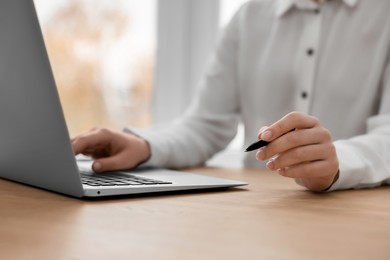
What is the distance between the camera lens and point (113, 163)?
103 centimetres

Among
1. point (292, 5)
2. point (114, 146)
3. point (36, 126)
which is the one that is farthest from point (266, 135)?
point (292, 5)

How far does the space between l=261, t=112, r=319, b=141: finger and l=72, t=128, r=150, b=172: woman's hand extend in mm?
355

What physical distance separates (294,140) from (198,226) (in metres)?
0.26

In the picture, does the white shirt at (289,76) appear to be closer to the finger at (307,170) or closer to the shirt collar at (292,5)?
the shirt collar at (292,5)

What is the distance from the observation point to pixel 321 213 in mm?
680

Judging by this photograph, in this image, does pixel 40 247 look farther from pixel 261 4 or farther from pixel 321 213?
pixel 261 4

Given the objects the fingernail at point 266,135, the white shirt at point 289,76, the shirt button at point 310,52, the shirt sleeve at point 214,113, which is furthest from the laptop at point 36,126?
the shirt button at point 310,52

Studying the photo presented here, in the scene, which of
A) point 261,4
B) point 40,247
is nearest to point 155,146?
point 261,4

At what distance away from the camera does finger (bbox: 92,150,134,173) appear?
0.98 m

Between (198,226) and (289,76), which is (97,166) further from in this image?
(289,76)

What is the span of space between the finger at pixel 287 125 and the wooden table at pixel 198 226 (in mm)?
86

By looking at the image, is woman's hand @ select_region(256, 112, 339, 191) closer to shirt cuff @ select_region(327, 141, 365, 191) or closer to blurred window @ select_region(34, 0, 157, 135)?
shirt cuff @ select_region(327, 141, 365, 191)

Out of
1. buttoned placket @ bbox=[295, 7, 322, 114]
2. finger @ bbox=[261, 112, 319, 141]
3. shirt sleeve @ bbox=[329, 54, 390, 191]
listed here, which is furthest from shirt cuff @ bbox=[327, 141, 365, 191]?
buttoned placket @ bbox=[295, 7, 322, 114]

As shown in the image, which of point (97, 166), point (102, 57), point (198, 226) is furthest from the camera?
point (102, 57)
